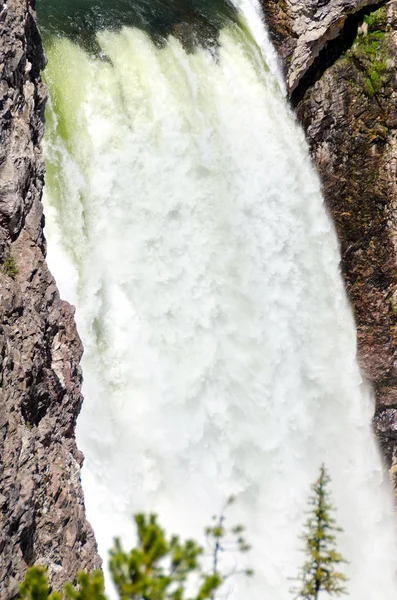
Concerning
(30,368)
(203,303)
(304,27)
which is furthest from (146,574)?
(304,27)

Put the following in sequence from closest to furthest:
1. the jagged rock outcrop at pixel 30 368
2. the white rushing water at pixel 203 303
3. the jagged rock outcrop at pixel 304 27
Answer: the jagged rock outcrop at pixel 30 368
the white rushing water at pixel 203 303
the jagged rock outcrop at pixel 304 27

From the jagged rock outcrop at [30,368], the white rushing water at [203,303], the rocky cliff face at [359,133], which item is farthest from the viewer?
the rocky cliff face at [359,133]

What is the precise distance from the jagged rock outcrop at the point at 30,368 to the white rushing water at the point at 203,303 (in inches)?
67.9

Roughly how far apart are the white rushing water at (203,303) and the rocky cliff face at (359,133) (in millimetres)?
723

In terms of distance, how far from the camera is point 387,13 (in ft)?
54.5

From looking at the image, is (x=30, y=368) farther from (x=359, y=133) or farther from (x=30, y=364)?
(x=359, y=133)

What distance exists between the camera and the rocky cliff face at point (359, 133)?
16.6 meters

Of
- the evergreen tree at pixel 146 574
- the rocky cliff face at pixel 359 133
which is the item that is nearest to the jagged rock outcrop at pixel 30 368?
the evergreen tree at pixel 146 574

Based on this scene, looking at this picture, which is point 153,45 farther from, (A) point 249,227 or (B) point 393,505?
(B) point 393,505

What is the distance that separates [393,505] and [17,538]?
11.3 m

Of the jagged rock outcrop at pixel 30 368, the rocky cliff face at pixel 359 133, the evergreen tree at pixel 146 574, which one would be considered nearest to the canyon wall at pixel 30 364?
the jagged rock outcrop at pixel 30 368

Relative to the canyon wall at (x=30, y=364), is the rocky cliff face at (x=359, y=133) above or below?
above

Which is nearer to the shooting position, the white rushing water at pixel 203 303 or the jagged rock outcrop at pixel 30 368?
the jagged rock outcrop at pixel 30 368

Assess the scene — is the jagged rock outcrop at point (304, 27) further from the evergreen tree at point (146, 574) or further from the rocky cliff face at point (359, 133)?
the evergreen tree at point (146, 574)
